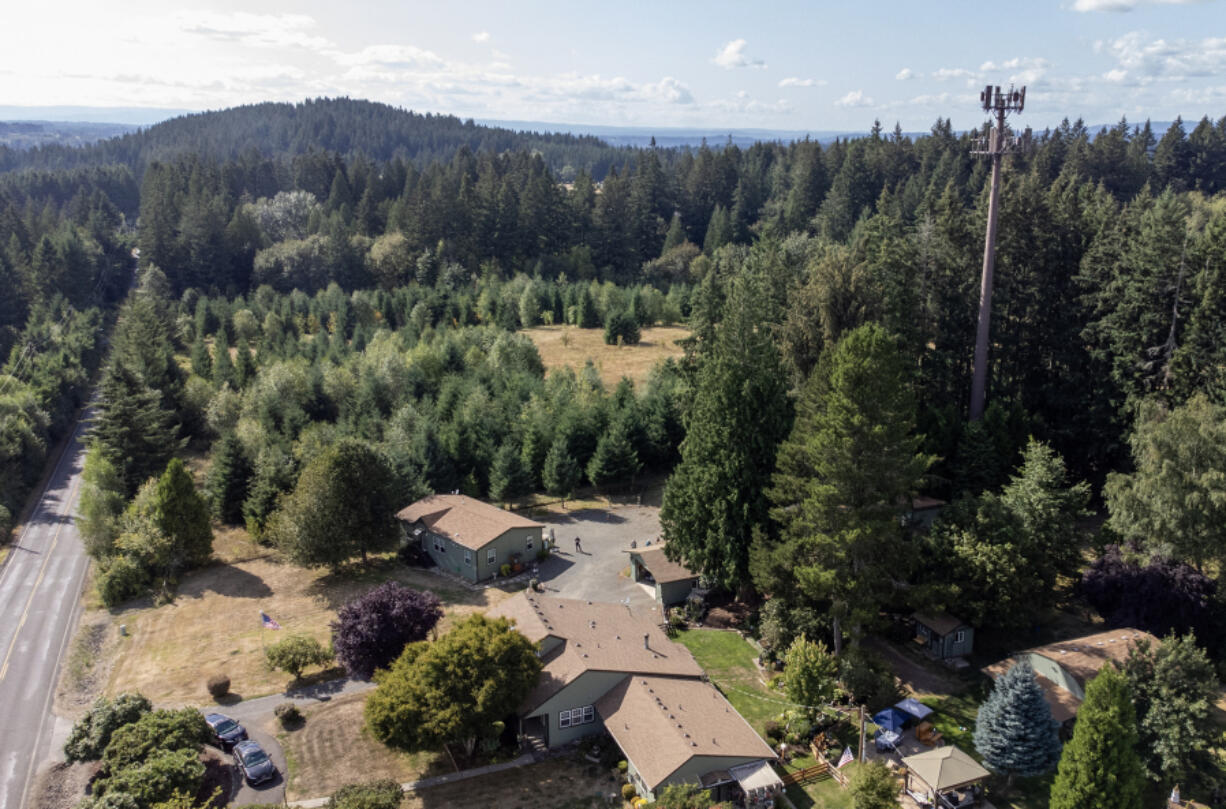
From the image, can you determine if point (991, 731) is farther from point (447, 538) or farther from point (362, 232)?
point (362, 232)

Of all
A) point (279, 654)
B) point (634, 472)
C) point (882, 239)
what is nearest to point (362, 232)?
point (634, 472)

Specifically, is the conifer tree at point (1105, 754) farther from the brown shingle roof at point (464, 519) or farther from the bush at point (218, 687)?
the bush at point (218, 687)

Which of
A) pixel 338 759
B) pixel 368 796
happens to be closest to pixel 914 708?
pixel 368 796

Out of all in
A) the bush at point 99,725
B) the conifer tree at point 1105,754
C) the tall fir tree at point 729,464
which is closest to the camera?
the conifer tree at point 1105,754

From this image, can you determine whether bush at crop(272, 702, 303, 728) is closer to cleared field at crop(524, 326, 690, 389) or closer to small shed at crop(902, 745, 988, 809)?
small shed at crop(902, 745, 988, 809)

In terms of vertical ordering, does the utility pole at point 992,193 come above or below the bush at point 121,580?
above

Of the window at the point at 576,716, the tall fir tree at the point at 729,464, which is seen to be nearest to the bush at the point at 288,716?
the window at the point at 576,716
